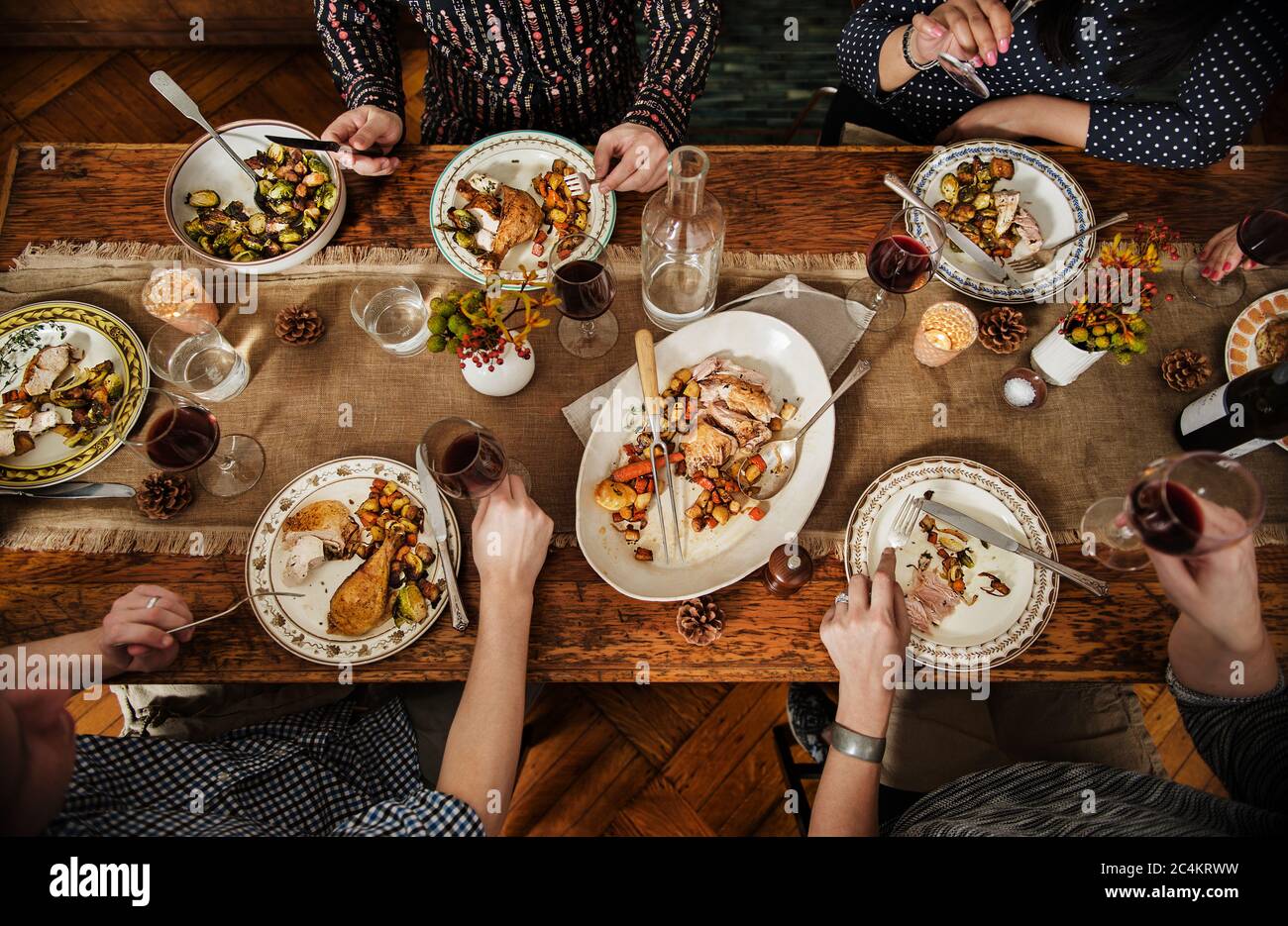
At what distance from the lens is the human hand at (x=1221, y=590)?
105cm

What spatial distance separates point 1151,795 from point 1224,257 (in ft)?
3.34

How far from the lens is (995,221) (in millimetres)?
1354

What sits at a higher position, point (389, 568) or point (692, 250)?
point (692, 250)

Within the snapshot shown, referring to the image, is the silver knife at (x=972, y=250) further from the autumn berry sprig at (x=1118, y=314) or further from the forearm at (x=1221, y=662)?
the forearm at (x=1221, y=662)

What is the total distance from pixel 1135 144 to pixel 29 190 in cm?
228

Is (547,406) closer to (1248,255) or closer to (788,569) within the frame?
(788,569)

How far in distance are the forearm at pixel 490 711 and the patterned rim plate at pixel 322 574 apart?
122mm

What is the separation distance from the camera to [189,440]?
1146 millimetres

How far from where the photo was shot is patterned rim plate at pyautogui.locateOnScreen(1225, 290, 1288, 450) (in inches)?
50.5

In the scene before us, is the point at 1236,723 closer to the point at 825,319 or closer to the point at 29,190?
the point at 825,319

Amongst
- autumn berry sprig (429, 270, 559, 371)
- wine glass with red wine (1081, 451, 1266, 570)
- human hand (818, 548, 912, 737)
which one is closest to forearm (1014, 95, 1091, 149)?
wine glass with red wine (1081, 451, 1266, 570)

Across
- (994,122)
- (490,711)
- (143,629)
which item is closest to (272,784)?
(143,629)
